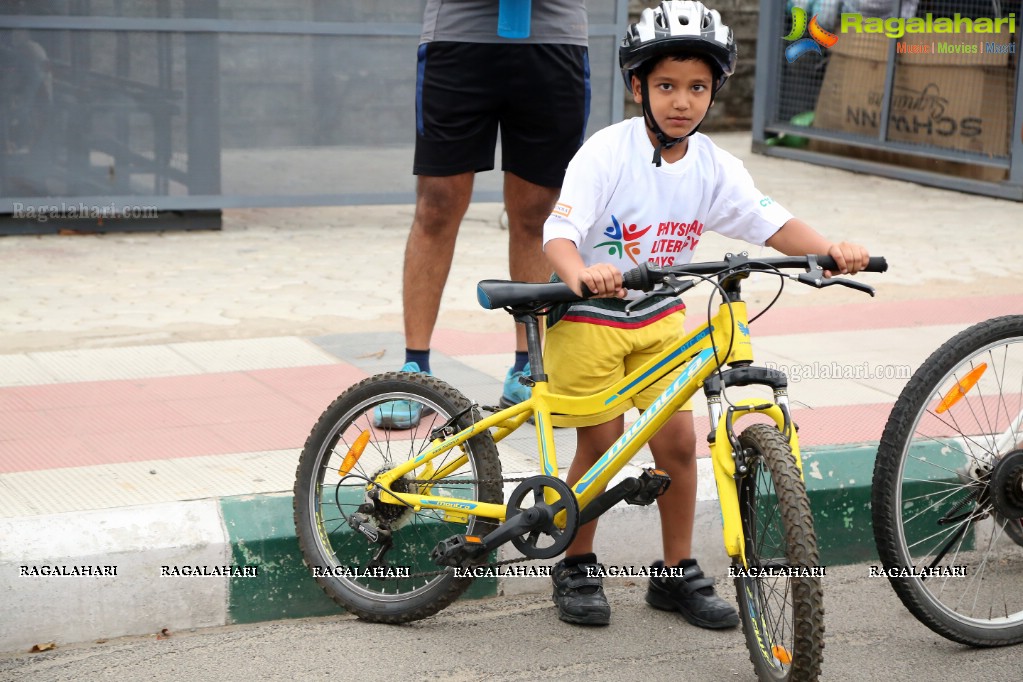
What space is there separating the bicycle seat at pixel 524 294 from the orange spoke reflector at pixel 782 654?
937mm

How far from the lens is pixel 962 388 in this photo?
357cm

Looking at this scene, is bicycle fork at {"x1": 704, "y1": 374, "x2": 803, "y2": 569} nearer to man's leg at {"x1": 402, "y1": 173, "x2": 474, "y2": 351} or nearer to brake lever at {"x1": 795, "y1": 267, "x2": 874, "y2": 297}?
brake lever at {"x1": 795, "y1": 267, "x2": 874, "y2": 297}

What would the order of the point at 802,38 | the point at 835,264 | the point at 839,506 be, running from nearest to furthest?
1. the point at 835,264
2. the point at 839,506
3. the point at 802,38

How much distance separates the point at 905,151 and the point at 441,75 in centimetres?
788

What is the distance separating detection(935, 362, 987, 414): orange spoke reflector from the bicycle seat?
3.33 feet

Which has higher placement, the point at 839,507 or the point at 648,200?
the point at 648,200

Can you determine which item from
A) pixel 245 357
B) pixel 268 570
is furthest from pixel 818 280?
pixel 245 357

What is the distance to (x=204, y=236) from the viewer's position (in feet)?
27.4

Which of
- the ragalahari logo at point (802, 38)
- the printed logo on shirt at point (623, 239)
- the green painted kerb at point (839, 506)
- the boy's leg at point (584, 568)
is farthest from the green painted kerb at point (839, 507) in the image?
the ragalahari logo at point (802, 38)

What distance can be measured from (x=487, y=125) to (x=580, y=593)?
1.74m

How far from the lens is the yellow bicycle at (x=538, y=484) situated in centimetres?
304

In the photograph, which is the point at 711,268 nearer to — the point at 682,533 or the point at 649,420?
the point at 649,420

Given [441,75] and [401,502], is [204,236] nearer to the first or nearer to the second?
[441,75]

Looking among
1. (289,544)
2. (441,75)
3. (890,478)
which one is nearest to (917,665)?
(890,478)
